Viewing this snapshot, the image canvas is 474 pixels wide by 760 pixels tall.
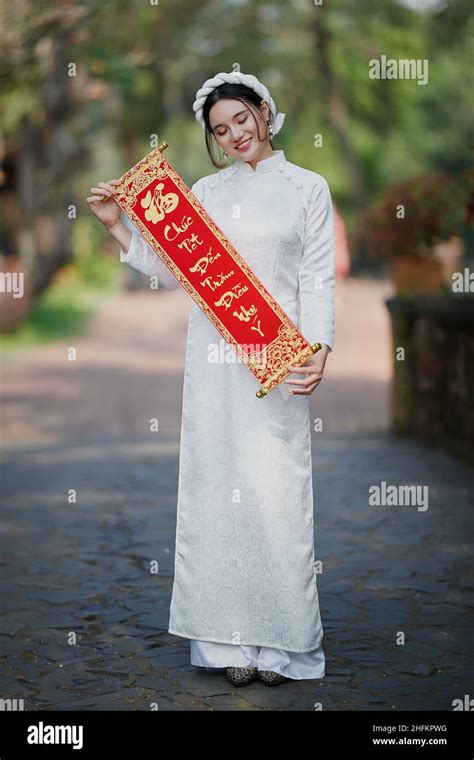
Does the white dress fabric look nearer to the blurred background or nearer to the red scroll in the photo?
the red scroll

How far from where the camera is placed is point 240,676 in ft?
13.8

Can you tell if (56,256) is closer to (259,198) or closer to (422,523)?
(422,523)

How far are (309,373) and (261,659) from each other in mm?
1001

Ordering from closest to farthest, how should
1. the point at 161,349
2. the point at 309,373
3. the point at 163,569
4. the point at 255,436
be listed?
1. the point at 309,373
2. the point at 255,436
3. the point at 163,569
4. the point at 161,349

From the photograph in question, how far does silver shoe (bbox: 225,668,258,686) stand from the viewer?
13.8ft

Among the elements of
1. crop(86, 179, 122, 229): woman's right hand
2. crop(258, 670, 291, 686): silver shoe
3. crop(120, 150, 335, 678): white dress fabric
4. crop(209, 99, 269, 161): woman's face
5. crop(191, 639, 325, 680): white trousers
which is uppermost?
crop(209, 99, 269, 161): woman's face

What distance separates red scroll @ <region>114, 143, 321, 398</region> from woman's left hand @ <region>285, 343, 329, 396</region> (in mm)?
34

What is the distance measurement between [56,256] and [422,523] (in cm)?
1653

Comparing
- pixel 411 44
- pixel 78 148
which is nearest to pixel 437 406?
pixel 78 148

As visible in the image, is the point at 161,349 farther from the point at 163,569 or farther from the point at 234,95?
the point at 234,95

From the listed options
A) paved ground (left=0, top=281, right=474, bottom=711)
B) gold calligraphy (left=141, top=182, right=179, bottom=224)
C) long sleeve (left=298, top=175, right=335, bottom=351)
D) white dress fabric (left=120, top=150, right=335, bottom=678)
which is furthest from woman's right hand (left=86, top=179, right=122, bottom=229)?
paved ground (left=0, top=281, right=474, bottom=711)

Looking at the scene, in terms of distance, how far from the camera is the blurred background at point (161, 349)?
567 centimetres

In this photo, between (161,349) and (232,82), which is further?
(161,349)

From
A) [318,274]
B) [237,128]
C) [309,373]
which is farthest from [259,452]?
[237,128]
